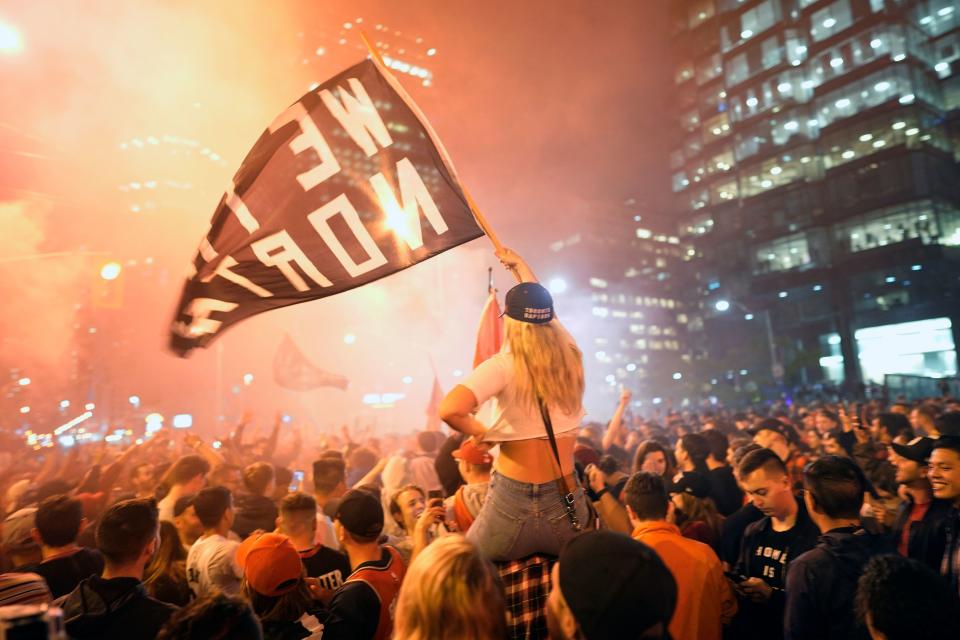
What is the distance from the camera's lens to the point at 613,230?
175375 millimetres

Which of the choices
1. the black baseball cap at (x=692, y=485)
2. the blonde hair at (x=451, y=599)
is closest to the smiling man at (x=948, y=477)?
the black baseball cap at (x=692, y=485)

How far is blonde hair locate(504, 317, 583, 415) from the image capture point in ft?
10.3

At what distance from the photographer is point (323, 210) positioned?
5289mm

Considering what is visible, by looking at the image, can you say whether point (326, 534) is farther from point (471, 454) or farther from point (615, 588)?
point (615, 588)

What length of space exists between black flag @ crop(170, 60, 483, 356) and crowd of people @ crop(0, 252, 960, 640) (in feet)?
5.17

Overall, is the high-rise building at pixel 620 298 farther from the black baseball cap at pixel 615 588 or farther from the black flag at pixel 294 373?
the black baseball cap at pixel 615 588

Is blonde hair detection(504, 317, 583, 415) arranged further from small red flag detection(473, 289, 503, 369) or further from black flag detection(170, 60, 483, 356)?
black flag detection(170, 60, 483, 356)

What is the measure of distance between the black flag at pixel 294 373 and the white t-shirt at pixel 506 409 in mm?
15720

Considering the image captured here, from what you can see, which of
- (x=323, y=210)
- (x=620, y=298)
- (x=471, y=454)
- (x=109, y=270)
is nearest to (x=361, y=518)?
(x=471, y=454)

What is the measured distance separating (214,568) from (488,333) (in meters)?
2.88

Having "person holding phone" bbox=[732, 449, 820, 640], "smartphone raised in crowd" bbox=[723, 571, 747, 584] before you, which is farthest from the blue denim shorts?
"person holding phone" bbox=[732, 449, 820, 640]

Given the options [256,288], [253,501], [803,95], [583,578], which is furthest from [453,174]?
[803,95]

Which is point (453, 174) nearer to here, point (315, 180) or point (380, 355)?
point (315, 180)

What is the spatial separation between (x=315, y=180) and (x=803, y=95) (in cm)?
7758
